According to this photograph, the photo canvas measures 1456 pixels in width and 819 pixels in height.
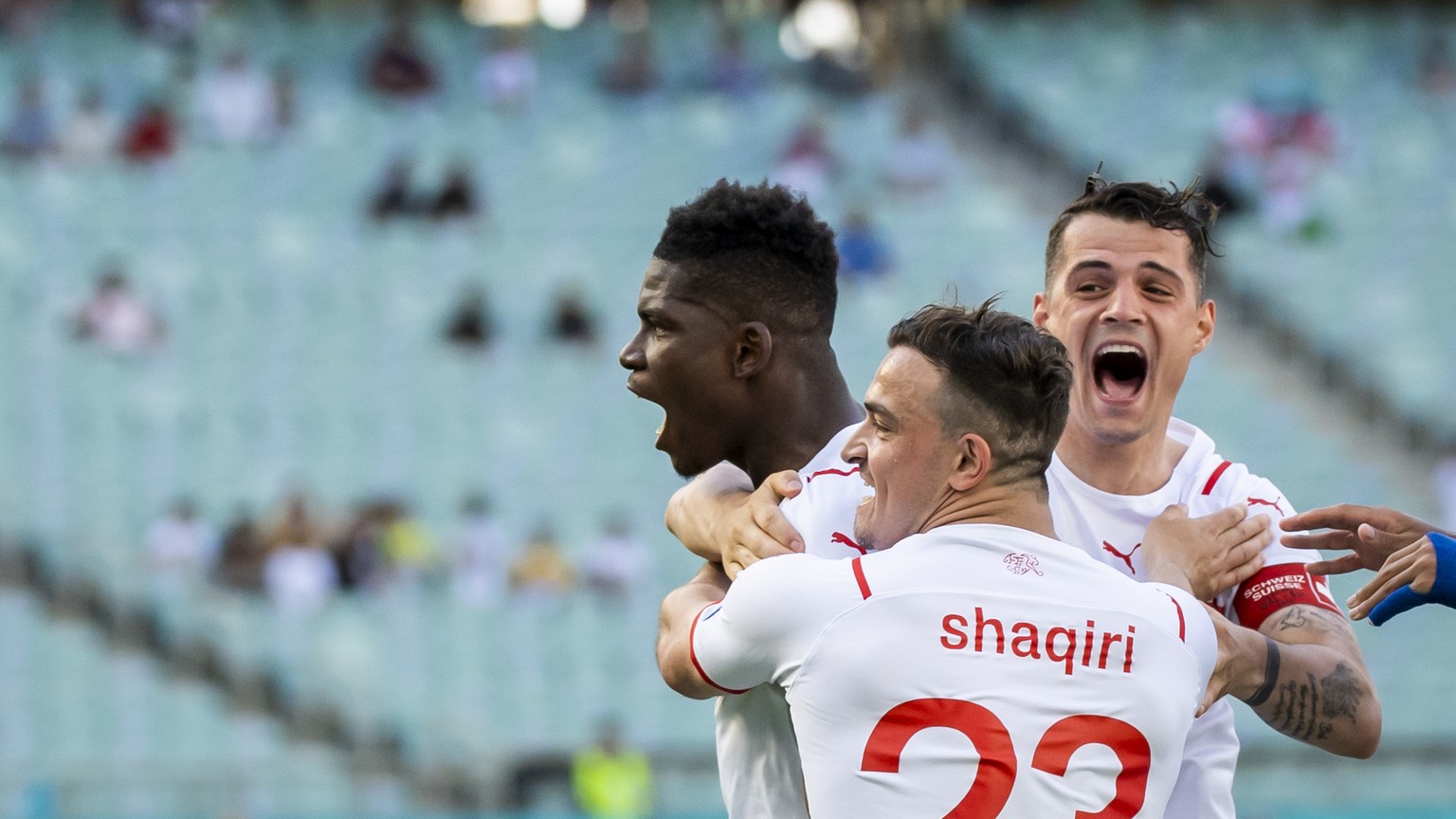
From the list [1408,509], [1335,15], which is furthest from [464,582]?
[1335,15]

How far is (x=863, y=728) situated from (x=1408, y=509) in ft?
43.1

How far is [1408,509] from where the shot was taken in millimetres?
14984

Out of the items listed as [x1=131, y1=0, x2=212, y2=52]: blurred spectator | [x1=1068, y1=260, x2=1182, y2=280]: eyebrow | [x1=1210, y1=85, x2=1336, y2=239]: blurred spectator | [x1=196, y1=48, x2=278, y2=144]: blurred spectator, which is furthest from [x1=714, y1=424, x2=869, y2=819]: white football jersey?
[x1=131, y1=0, x2=212, y2=52]: blurred spectator

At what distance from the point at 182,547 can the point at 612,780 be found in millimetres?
4137

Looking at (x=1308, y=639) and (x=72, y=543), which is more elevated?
(x=72, y=543)

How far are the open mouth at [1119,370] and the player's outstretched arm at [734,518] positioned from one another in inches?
27.7

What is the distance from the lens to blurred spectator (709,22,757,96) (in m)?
17.9

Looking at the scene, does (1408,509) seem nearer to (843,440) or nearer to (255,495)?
(255,495)

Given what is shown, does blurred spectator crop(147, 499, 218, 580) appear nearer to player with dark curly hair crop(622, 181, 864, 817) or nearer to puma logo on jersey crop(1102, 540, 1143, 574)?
player with dark curly hair crop(622, 181, 864, 817)

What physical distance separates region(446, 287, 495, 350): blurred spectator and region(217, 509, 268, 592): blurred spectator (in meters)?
2.54

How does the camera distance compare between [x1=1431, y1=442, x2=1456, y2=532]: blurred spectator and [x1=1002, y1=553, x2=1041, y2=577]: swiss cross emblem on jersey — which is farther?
[x1=1431, y1=442, x2=1456, y2=532]: blurred spectator

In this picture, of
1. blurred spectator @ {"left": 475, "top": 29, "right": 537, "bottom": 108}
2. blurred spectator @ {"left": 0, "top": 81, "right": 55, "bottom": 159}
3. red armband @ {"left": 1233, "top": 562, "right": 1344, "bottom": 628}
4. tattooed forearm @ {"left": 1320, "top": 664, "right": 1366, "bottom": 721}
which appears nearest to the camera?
tattooed forearm @ {"left": 1320, "top": 664, "right": 1366, "bottom": 721}

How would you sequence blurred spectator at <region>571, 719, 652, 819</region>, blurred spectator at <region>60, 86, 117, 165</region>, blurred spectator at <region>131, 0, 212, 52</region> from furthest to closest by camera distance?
blurred spectator at <region>131, 0, 212, 52</region> < blurred spectator at <region>60, 86, 117, 165</region> < blurred spectator at <region>571, 719, 652, 819</region>

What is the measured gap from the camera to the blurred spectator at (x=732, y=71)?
58.7 ft
